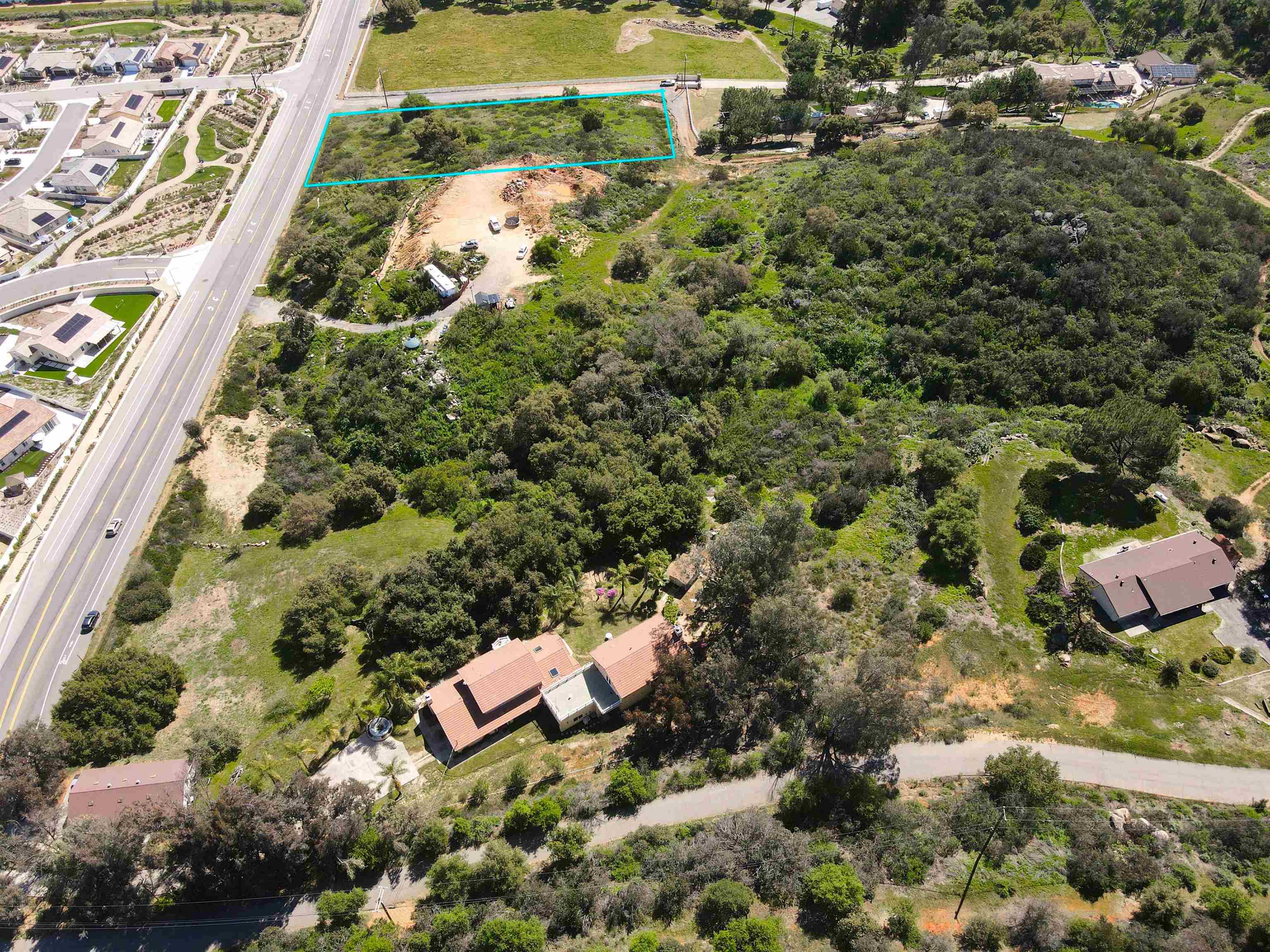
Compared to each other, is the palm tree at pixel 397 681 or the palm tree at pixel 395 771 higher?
the palm tree at pixel 397 681

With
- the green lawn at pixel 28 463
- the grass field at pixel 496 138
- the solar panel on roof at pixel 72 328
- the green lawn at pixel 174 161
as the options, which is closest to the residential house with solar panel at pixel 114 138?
the green lawn at pixel 174 161

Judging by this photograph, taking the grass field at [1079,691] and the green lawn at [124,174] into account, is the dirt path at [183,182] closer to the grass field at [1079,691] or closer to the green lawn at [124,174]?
Result: the green lawn at [124,174]

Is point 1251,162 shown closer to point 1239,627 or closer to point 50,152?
point 1239,627

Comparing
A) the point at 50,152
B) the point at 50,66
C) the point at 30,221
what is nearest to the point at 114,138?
the point at 50,152

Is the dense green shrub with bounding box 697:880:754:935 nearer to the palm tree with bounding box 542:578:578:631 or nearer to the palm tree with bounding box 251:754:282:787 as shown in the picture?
the palm tree with bounding box 542:578:578:631

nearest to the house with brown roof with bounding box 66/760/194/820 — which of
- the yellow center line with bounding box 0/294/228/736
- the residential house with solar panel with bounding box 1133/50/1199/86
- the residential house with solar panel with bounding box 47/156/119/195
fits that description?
the yellow center line with bounding box 0/294/228/736
